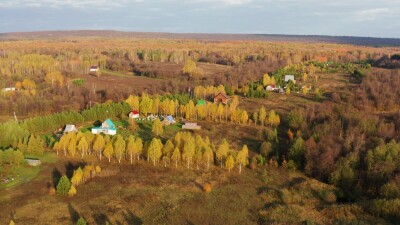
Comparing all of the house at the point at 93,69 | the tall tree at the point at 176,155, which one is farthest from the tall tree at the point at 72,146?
the house at the point at 93,69

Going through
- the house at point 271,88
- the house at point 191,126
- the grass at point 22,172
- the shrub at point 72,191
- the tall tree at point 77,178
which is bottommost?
the grass at point 22,172

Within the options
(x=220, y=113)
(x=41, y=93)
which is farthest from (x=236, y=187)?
(x=41, y=93)

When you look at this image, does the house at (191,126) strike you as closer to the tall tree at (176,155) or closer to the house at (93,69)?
the tall tree at (176,155)

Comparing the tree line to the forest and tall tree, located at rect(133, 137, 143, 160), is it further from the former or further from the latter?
the forest

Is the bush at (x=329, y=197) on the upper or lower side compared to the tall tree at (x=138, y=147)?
lower

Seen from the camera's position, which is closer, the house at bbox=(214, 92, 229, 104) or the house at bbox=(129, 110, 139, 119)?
the house at bbox=(129, 110, 139, 119)

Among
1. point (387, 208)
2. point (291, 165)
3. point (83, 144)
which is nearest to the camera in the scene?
point (387, 208)

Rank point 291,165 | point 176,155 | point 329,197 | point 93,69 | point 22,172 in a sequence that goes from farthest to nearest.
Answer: point 93,69 → point 291,165 → point 176,155 → point 22,172 → point 329,197

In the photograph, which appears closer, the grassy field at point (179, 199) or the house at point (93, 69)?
the grassy field at point (179, 199)

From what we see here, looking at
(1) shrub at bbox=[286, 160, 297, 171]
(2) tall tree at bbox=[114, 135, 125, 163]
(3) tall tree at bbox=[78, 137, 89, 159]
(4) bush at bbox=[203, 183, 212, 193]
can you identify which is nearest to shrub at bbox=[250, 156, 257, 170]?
(1) shrub at bbox=[286, 160, 297, 171]

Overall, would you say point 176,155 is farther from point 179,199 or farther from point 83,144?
point 83,144

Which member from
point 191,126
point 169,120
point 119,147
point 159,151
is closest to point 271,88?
point 169,120

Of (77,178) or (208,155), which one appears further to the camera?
(208,155)
